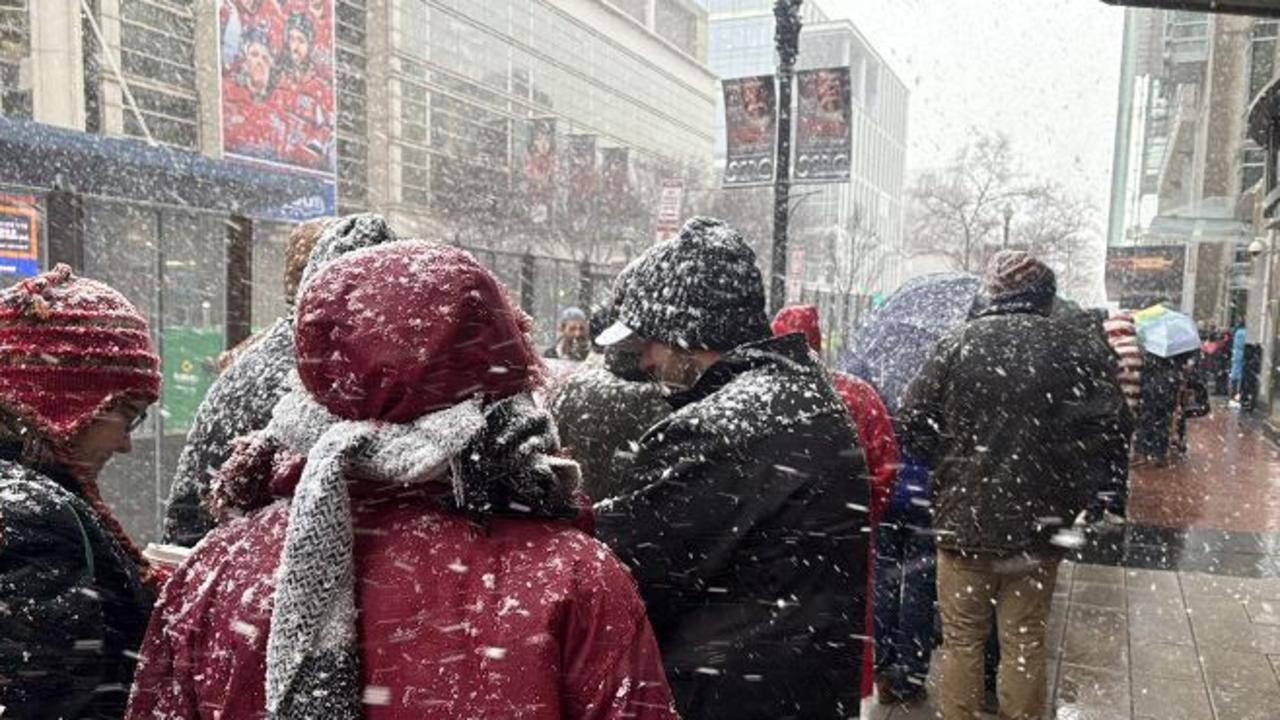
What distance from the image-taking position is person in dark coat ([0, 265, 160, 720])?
67.7 inches

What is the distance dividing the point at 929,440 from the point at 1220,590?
4325 millimetres

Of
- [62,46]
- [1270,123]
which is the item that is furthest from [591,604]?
[62,46]

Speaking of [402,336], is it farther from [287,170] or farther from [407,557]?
[287,170]

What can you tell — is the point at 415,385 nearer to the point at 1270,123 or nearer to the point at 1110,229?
the point at 1270,123

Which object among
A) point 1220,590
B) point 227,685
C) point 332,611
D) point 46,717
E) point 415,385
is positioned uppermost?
point 415,385

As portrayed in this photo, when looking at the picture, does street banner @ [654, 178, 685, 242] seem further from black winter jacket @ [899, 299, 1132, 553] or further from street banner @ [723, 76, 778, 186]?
black winter jacket @ [899, 299, 1132, 553]

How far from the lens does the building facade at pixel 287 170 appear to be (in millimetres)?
7176

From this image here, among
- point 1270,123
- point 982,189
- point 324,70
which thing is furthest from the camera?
point 982,189

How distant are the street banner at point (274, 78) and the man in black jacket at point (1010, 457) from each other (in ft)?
90.0

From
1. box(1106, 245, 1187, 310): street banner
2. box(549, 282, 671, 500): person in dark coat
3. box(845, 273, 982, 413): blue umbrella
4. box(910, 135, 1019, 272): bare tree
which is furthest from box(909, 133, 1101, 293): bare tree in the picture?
box(549, 282, 671, 500): person in dark coat

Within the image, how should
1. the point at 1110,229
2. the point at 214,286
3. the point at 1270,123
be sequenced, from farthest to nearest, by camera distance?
the point at 1110,229 → the point at 1270,123 → the point at 214,286

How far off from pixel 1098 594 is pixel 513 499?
263 inches

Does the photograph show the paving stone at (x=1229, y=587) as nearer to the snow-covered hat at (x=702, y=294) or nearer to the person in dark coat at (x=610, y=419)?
the person in dark coat at (x=610, y=419)

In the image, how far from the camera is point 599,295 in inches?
608
